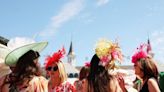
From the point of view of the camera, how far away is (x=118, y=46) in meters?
5.18

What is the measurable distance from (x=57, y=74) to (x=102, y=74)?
2.08 m

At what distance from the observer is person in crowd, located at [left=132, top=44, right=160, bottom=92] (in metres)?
5.55

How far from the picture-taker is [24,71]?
412 centimetres

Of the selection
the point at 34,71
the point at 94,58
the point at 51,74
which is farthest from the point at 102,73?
the point at 51,74

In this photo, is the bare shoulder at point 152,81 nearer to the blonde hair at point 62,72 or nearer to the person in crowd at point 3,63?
the blonde hair at point 62,72

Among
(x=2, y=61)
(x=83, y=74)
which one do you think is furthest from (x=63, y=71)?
(x=2, y=61)

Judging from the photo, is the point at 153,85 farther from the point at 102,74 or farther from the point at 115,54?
the point at 102,74

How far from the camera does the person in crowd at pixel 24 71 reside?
4.07 m

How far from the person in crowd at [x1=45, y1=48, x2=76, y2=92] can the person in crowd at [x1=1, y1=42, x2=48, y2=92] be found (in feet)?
8.06

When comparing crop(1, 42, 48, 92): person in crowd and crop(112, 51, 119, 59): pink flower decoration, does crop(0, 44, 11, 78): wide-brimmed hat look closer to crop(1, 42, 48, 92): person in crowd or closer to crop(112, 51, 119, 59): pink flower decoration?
crop(1, 42, 48, 92): person in crowd

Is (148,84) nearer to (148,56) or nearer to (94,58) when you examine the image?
(148,56)

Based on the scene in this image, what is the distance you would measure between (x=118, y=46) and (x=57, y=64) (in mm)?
1915

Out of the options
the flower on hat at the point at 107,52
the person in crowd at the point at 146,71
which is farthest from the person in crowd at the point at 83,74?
the flower on hat at the point at 107,52

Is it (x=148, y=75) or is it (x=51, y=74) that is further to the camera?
(x=51, y=74)
